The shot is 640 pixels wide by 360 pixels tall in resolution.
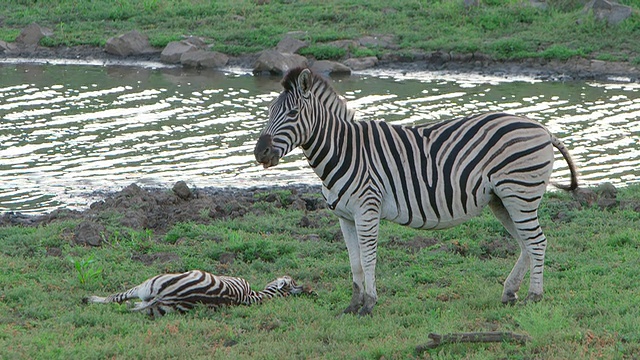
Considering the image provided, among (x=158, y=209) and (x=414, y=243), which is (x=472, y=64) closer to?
(x=158, y=209)

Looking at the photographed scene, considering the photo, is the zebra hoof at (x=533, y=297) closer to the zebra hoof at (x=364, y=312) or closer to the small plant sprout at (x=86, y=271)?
the zebra hoof at (x=364, y=312)

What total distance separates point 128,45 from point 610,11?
44.7 ft

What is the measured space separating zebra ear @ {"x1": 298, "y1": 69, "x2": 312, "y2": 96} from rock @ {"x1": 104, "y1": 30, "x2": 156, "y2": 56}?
19.9 metres

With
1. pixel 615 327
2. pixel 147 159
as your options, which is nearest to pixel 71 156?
pixel 147 159

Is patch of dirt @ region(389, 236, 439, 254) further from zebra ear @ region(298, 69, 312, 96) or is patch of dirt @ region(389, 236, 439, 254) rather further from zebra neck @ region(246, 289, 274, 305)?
zebra ear @ region(298, 69, 312, 96)

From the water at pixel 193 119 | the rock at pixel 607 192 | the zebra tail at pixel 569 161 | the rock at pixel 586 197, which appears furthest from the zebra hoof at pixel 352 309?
the water at pixel 193 119

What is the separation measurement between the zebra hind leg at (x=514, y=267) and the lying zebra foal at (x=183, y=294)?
2364 millimetres

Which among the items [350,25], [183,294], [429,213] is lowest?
[350,25]

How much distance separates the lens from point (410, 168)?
29.3 ft

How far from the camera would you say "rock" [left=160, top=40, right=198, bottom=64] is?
2695 cm

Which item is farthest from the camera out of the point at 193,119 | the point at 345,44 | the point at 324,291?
the point at 345,44

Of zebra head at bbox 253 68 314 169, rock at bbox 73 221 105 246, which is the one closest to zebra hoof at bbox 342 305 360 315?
zebra head at bbox 253 68 314 169

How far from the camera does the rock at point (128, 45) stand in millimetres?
27859

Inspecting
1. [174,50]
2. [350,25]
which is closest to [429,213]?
[174,50]
